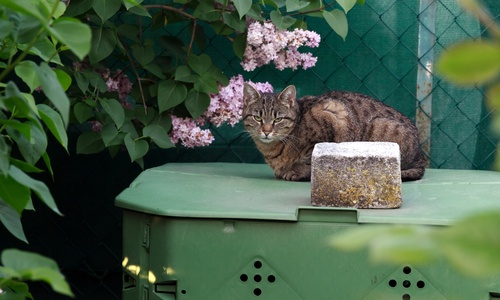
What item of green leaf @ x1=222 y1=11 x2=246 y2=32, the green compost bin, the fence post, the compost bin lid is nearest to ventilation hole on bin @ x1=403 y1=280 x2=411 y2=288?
the green compost bin

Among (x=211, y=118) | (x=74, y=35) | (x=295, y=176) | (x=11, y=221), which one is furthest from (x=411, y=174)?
(x=74, y=35)

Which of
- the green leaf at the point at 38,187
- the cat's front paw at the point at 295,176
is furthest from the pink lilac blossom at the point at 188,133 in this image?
the green leaf at the point at 38,187

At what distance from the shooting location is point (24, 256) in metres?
0.61

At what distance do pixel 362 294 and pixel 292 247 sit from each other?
0.20 meters

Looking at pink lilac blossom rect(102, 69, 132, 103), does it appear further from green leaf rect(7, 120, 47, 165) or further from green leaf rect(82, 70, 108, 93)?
green leaf rect(7, 120, 47, 165)

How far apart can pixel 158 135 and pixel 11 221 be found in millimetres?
A: 1487

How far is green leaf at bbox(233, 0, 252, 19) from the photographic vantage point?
2.57 metres

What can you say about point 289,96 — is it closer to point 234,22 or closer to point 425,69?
point 234,22

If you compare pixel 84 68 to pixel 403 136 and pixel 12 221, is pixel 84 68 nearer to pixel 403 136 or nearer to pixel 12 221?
pixel 403 136

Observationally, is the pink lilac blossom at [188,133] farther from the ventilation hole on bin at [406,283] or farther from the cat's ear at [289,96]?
the ventilation hole on bin at [406,283]

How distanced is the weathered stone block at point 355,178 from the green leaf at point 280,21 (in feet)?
2.34

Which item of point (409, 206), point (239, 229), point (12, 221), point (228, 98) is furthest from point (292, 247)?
point (228, 98)

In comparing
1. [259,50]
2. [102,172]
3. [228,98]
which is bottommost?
[102,172]

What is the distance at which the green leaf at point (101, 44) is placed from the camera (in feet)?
8.93
